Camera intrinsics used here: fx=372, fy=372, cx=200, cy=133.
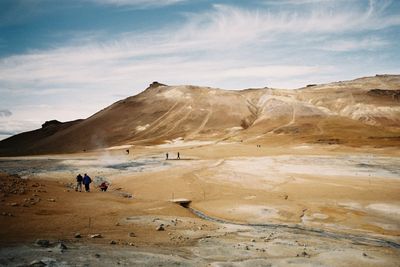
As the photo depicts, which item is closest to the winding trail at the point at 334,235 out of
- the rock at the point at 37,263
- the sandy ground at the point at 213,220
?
the sandy ground at the point at 213,220

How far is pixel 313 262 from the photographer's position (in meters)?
13.1

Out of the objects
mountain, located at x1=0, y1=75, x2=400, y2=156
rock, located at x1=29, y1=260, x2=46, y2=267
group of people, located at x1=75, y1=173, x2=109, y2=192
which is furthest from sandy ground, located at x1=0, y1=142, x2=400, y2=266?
mountain, located at x1=0, y1=75, x2=400, y2=156

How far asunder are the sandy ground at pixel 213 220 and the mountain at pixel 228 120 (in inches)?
2056

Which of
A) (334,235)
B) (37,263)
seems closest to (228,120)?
(334,235)

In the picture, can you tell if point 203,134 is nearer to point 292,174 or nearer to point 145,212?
point 292,174

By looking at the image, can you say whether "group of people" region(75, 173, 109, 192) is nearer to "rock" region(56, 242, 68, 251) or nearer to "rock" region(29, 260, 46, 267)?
"rock" region(56, 242, 68, 251)

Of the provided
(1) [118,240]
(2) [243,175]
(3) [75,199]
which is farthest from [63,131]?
(1) [118,240]

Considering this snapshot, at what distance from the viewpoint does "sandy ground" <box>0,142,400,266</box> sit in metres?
13.0

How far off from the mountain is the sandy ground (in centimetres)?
5222

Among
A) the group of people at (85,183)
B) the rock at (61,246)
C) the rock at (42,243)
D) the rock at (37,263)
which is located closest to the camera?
the rock at (37,263)

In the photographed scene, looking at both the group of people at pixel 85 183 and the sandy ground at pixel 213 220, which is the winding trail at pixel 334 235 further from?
the group of people at pixel 85 183

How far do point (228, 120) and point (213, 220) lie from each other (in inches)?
3915

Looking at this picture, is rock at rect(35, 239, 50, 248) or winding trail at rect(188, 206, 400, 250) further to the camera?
winding trail at rect(188, 206, 400, 250)

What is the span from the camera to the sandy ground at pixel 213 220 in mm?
12953
